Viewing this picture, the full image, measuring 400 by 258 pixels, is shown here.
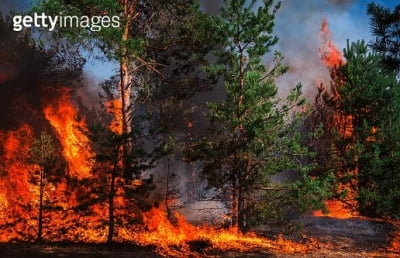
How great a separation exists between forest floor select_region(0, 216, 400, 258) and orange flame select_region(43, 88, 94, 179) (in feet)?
10.2

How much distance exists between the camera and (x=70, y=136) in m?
21.2

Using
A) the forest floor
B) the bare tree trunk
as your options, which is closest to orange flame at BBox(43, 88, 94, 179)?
the forest floor

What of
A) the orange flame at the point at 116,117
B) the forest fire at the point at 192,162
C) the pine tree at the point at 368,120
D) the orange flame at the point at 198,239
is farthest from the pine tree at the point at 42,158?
the pine tree at the point at 368,120

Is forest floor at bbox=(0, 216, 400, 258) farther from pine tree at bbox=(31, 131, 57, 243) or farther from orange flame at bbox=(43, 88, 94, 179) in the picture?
orange flame at bbox=(43, 88, 94, 179)

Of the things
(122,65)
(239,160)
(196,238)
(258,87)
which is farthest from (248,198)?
(122,65)

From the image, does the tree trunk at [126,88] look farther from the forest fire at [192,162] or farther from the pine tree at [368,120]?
the pine tree at [368,120]

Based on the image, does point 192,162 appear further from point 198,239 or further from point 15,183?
point 15,183

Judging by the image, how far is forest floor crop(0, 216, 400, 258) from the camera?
39.3ft

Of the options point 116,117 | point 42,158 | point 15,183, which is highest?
point 116,117

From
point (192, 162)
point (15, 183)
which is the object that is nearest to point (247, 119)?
A: point (192, 162)

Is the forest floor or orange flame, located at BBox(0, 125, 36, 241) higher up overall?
orange flame, located at BBox(0, 125, 36, 241)

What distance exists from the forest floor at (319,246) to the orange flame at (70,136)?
312 cm

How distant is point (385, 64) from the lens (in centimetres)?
670

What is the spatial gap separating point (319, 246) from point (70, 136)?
42.2 feet
